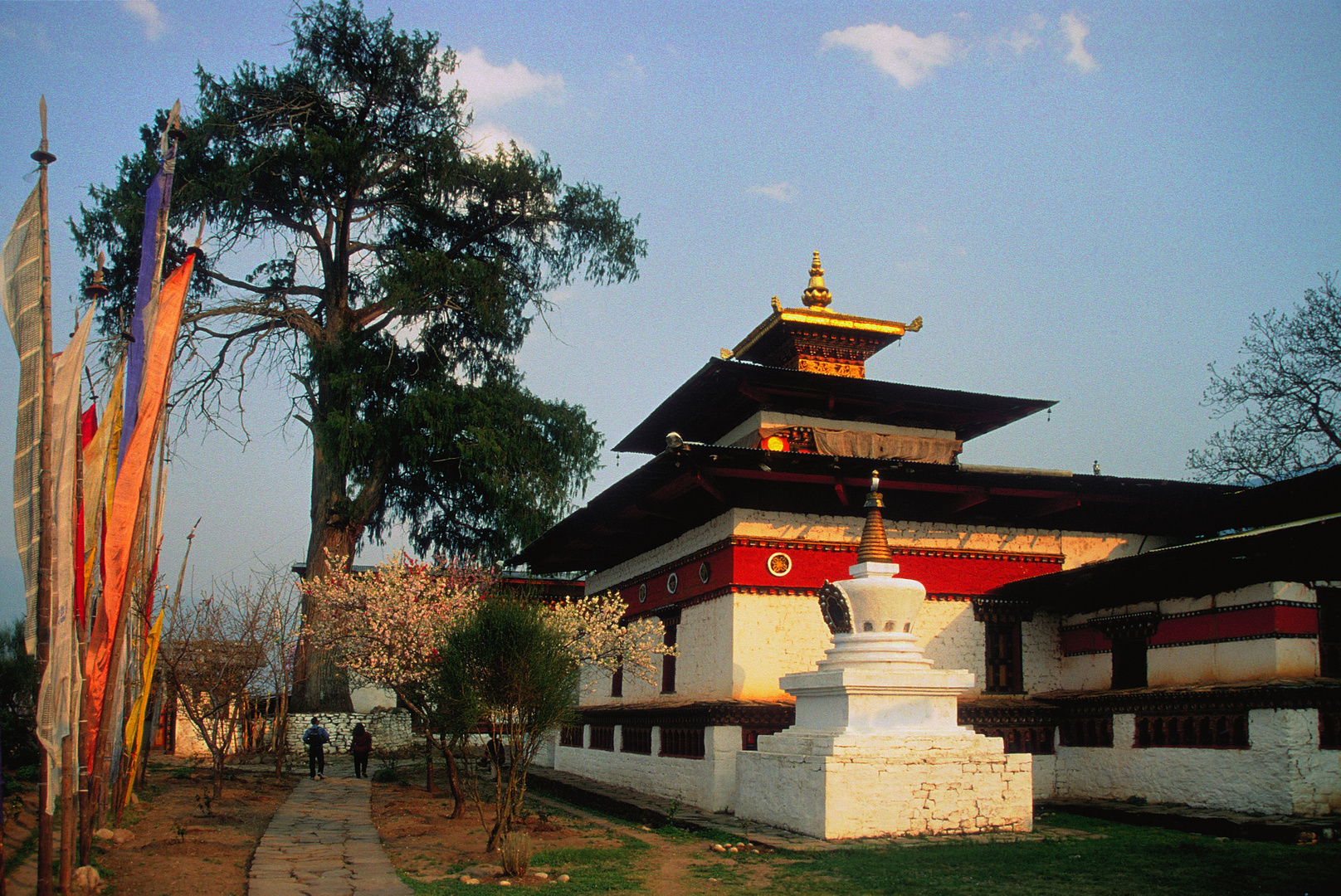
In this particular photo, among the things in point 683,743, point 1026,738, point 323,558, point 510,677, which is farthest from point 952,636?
point 323,558

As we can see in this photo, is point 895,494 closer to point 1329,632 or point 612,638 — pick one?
point 612,638

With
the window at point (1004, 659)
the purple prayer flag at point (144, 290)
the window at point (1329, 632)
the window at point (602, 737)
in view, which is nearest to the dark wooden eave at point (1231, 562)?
the window at point (1329, 632)

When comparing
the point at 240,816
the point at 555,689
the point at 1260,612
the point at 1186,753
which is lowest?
the point at 240,816

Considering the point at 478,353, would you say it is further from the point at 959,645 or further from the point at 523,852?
the point at 523,852

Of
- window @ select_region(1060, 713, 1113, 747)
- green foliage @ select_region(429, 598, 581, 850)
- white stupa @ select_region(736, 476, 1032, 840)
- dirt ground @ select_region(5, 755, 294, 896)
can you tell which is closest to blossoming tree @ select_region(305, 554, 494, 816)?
dirt ground @ select_region(5, 755, 294, 896)

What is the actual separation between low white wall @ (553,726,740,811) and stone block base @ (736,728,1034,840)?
6.13 feet

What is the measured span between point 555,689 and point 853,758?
2968 millimetres

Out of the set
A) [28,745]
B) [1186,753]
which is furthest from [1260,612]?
[28,745]

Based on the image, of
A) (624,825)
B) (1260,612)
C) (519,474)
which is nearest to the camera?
(1260,612)

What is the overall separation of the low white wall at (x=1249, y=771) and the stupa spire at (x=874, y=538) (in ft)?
12.6

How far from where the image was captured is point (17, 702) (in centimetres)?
2106

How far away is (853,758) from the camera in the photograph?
32.2 ft

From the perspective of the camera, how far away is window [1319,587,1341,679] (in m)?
10.6

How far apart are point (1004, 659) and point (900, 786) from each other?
4985mm
